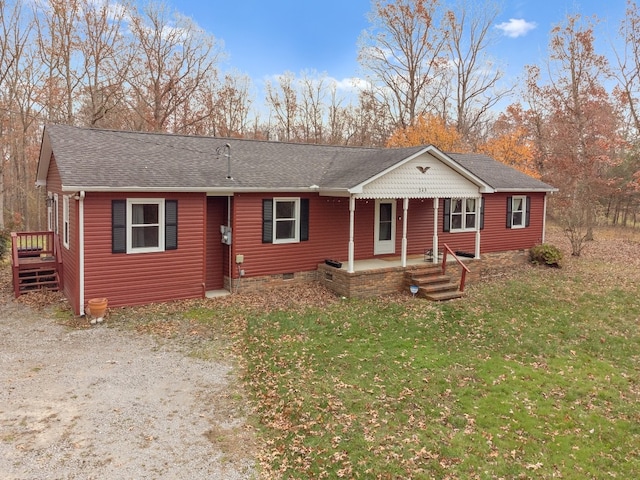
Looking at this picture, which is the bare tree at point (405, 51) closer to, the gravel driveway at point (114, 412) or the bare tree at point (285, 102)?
the bare tree at point (285, 102)

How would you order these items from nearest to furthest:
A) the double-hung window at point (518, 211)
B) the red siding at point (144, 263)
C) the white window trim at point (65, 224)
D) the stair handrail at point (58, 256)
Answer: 1. the red siding at point (144, 263)
2. the white window trim at point (65, 224)
3. the stair handrail at point (58, 256)
4. the double-hung window at point (518, 211)

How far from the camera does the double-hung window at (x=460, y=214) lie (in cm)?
1644

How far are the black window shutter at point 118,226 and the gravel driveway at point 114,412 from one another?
235 centimetres

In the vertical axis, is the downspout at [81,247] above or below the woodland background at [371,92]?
below

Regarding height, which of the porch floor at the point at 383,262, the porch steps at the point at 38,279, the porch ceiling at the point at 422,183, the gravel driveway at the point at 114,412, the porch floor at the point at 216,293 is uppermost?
the porch ceiling at the point at 422,183

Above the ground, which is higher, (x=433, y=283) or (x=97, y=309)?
(x=433, y=283)

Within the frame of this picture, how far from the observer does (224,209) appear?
1291 centimetres

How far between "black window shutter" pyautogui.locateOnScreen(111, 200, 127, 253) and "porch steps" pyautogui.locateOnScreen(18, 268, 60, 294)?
364cm

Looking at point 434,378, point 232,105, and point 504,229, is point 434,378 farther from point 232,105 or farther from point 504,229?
point 232,105

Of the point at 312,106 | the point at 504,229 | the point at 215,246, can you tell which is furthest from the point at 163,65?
the point at 504,229

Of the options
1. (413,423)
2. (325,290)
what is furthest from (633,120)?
(413,423)

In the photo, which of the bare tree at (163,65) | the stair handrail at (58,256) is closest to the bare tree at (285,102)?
the bare tree at (163,65)

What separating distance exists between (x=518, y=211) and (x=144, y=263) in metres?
15.0

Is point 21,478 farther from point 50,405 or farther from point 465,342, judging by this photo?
point 465,342
